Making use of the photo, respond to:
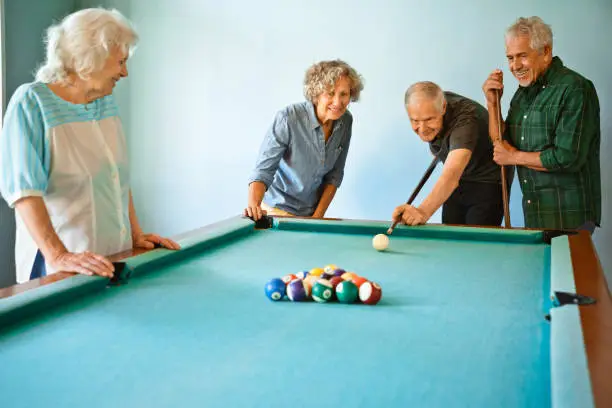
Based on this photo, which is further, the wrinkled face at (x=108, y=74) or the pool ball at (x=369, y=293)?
the wrinkled face at (x=108, y=74)

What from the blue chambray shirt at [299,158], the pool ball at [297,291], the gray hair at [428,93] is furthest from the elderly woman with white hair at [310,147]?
the pool ball at [297,291]

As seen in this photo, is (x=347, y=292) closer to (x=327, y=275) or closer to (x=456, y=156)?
(x=327, y=275)

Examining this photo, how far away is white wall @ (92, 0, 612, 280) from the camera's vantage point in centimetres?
381

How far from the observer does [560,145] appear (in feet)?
9.78

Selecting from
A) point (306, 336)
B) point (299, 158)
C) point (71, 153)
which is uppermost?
point (71, 153)

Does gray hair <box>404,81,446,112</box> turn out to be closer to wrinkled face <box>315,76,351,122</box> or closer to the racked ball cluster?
wrinkled face <box>315,76,351,122</box>

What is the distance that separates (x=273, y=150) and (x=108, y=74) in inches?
51.0

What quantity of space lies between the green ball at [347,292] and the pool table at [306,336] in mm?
18

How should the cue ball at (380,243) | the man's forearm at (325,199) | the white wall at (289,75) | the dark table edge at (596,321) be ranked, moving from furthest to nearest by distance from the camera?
1. the white wall at (289,75)
2. the man's forearm at (325,199)
3. the cue ball at (380,243)
4. the dark table edge at (596,321)

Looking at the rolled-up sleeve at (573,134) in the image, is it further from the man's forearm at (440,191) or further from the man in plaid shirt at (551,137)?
the man's forearm at (440,191)

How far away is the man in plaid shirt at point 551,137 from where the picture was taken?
2.99m

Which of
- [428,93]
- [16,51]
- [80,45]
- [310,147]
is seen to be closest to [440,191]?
[428,93]

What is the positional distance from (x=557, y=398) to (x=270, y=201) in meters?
2.64

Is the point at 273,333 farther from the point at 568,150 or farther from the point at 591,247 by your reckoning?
the point at 568,150
